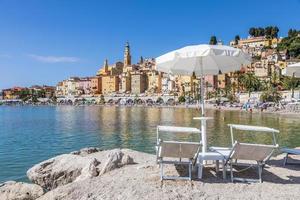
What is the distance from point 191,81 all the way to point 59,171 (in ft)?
332

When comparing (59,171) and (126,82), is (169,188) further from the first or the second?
(126,82)

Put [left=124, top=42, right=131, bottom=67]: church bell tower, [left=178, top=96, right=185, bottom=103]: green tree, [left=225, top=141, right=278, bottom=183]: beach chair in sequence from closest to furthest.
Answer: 1. [left=225, top=141, right=278, bottom=183]: beach chair
2. [left=178, top=96, right=185, bottom=103]: green tree
3. [left=124, top=42, right=131, bottom=67]: church bell tower

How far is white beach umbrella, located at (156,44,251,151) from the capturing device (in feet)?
22.4

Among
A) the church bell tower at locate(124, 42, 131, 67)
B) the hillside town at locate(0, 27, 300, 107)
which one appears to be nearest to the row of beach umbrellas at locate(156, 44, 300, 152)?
the hillside town at locate(0, 27, 300, 107)

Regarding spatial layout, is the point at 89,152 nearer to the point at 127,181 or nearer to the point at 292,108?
the point at 127,181

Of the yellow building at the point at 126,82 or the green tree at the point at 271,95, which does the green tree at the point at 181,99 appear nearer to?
the yellow building at the point at 126,82

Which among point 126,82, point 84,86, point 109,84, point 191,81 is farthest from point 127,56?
point 191,81

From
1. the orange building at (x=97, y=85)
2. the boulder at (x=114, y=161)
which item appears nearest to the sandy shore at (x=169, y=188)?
the boulder at (x=114, y=161)

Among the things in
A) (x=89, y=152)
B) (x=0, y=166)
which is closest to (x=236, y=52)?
(x=89, y=152)

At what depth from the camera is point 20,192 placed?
686 cm

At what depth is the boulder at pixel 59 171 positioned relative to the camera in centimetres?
711

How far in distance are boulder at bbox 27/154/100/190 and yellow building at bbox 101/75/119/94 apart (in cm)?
13302

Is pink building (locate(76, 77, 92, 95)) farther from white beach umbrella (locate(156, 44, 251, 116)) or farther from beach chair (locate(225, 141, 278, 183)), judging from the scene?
beach chair (locate(225, 141, 278, 183))

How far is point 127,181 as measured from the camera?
6082 millimetres
